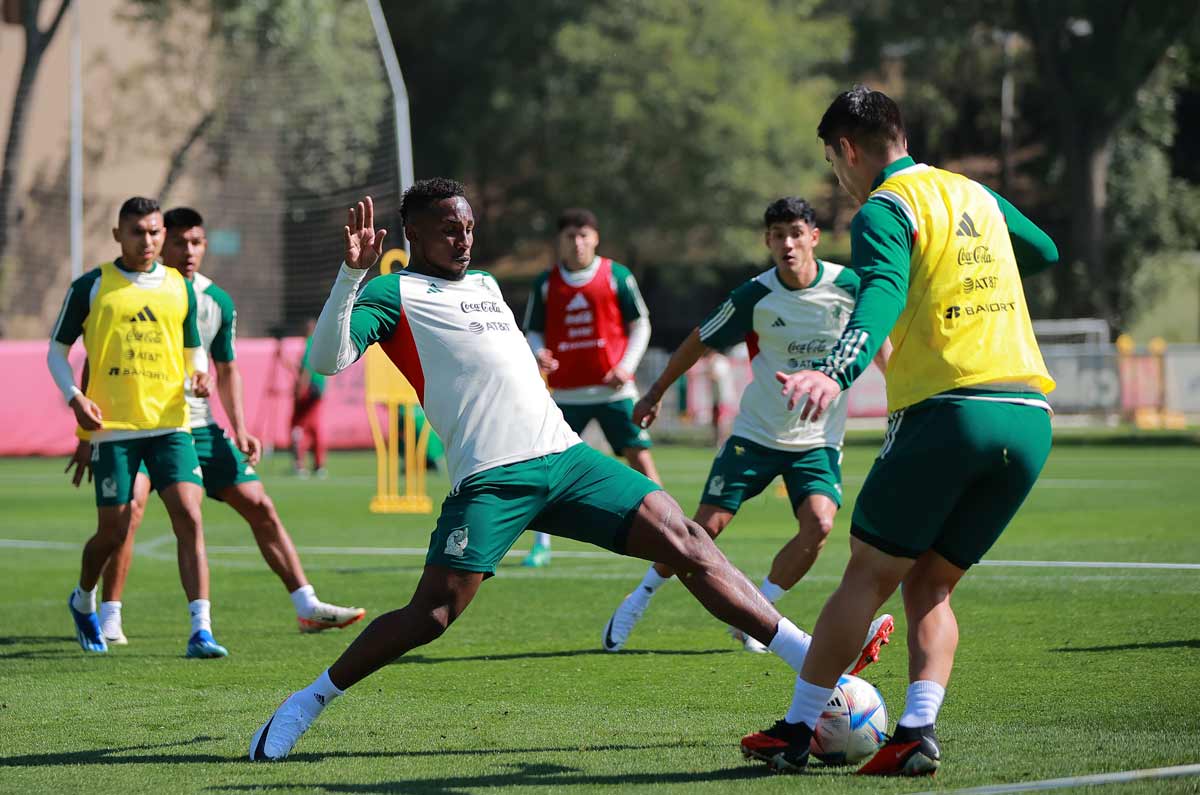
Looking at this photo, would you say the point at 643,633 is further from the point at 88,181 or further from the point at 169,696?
the point at 88,181

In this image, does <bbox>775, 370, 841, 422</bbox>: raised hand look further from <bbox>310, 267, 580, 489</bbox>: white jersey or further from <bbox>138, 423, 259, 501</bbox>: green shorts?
<bbox>138, 423, 259, 501</bbox>: green shorts

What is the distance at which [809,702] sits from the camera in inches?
221

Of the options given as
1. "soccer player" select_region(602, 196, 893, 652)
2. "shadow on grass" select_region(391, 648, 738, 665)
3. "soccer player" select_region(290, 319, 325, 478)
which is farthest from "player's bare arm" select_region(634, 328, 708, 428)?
"soccer player" select_region(290, 319, 325, 478)

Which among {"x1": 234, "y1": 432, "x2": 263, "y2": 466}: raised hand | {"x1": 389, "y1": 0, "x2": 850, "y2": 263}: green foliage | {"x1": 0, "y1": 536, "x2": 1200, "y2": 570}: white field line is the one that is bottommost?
{"x1": 0, "y1": 536, "x2": 1200, "y2": 570}: white field line

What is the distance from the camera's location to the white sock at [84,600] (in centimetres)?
932

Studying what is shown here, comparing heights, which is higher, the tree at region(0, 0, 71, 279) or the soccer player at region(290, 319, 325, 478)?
the tree at region(0, 0, 71, 279)

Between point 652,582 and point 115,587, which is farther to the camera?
point 115,587

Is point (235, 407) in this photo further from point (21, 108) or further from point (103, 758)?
point (21, 108)

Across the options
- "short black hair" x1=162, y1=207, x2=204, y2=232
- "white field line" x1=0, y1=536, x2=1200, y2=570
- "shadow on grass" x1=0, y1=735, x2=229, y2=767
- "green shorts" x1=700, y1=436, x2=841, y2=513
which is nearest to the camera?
"shadow on grass" x1=0, y1=735, x2=229, y2=767

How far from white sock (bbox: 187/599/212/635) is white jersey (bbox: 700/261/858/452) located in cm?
306

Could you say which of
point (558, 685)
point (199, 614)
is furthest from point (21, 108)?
point (558, 685)

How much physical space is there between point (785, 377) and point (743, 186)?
137ft

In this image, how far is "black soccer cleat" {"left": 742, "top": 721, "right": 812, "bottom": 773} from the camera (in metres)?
5.65

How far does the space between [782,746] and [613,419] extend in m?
6.72
